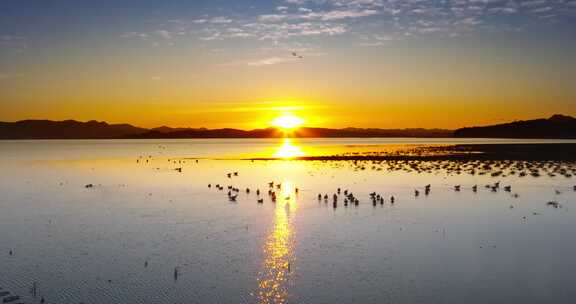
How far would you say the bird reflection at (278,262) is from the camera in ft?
→ 47.6

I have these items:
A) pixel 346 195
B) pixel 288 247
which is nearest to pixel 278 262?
pixel 288 247

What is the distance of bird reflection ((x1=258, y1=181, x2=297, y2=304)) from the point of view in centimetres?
1450

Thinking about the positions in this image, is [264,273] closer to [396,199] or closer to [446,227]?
[446,227]

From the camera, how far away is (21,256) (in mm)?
18766

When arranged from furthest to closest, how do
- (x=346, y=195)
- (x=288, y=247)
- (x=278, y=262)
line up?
1. (x=346, y=195)
2. (x=288, y=247)
3. (x=278, y=262)

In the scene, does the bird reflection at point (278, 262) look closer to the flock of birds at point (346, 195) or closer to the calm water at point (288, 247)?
the calm water at point (288, 247)

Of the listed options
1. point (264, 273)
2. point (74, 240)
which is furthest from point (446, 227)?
point (74, 240)

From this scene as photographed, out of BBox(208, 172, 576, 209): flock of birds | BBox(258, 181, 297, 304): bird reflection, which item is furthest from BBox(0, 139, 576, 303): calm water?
BBox(208, 172, 576, 209): flock of birds

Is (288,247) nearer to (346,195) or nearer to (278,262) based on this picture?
(278,262)

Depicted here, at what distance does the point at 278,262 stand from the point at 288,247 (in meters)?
2.33

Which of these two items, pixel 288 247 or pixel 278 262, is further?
pixel 288 247

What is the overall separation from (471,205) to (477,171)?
22121 millimetres

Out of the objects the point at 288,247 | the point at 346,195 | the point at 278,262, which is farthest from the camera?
the point at 346,195

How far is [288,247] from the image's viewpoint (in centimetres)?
2039
